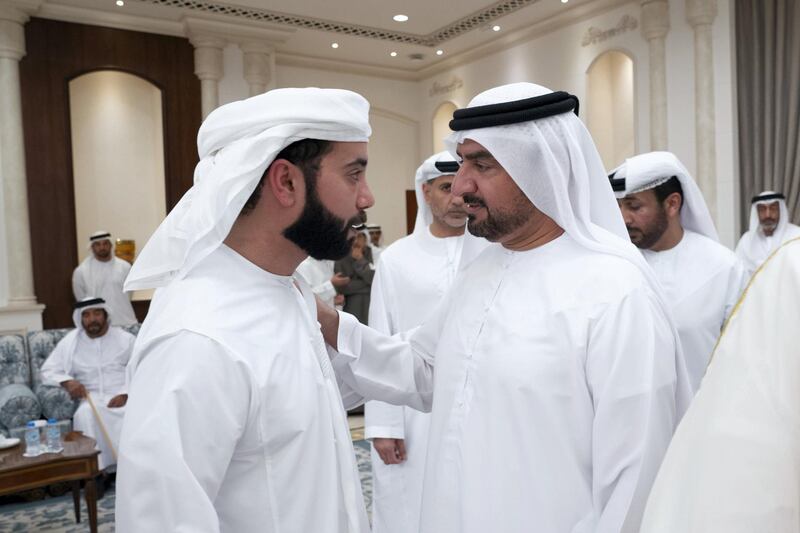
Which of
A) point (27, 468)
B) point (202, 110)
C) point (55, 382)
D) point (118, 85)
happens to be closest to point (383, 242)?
point (202, 110)

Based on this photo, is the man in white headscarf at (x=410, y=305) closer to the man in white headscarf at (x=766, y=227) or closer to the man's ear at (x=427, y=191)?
the man's ear at (x=427, y=191)

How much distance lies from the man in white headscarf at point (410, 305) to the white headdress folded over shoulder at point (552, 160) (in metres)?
1.12

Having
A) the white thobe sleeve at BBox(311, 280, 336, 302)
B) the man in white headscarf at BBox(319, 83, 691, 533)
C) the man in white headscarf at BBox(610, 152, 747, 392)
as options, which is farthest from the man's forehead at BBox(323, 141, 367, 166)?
the white thobe sleeve at BBox(311, 280, 336, 302)

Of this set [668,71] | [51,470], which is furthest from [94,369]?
[668,71]

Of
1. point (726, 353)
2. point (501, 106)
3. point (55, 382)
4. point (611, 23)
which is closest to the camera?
point (726, 353)

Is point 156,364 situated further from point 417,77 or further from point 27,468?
point 417,77

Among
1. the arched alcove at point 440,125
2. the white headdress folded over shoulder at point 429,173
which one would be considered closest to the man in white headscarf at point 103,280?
the arched alcove at point 440,125

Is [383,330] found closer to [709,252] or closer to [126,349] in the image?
[709,252]

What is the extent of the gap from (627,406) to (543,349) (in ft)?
0.69

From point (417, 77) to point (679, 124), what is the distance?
17.1 ft

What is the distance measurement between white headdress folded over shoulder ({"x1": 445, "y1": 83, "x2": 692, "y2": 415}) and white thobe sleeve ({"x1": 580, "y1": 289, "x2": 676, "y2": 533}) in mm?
195

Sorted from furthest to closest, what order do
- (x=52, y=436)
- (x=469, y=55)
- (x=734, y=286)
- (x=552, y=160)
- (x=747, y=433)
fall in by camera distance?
(x=469, y=55), (x=52, y=436), (x=734, y=286), (x=552, y=160), (x=747, y=433)

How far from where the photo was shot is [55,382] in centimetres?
548

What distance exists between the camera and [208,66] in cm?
909
